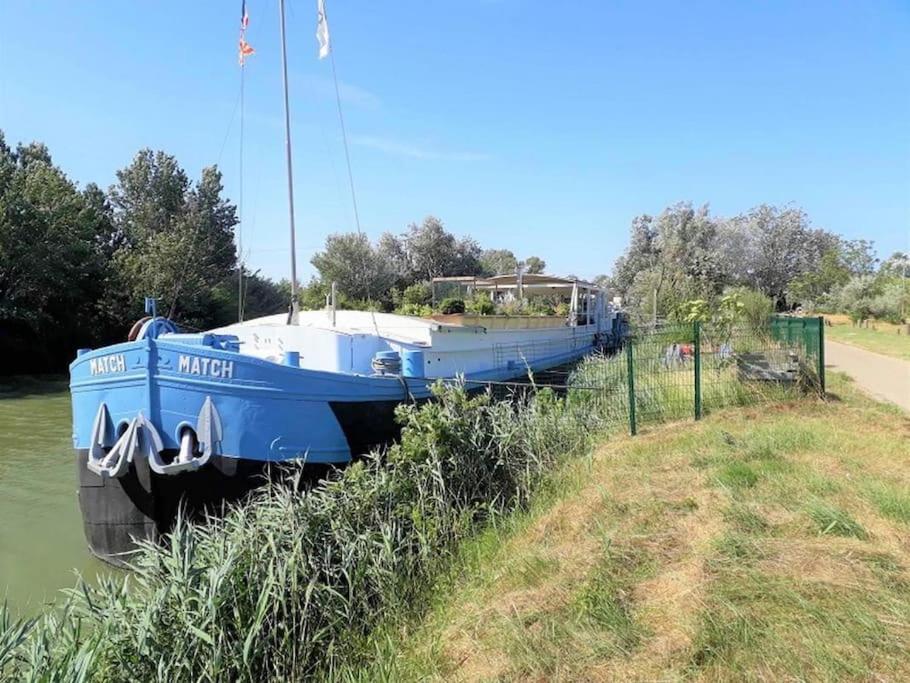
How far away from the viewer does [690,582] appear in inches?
153

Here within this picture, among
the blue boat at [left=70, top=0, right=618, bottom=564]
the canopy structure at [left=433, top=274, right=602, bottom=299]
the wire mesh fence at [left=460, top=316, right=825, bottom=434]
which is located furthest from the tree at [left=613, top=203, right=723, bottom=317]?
the blue boat at [left=70, top=0, right=618, bottom=564]

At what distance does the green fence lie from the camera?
377 inches

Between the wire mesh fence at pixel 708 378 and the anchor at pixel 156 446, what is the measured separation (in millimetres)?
3902

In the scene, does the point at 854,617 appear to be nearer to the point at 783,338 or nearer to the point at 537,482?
the point at 537,482

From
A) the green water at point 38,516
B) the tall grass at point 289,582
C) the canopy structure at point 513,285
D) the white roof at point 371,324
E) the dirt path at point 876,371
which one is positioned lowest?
the green water at point 38,516

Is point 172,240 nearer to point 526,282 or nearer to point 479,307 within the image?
point 526,282

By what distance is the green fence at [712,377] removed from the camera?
958cm

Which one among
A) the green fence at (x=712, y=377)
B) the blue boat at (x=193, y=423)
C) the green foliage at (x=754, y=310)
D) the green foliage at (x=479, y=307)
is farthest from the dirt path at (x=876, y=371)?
the blue boat at (x=193, y=423)

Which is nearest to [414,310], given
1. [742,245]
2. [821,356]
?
[821,356]

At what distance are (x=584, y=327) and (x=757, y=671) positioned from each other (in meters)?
19.1

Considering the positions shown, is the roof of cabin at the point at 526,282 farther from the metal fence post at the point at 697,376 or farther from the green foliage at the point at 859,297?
the green foliage at the point at 859,297

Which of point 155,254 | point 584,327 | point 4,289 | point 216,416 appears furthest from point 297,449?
point 155,254

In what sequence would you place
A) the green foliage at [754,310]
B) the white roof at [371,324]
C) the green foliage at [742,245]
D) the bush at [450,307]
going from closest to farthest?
1. the white roof at [371,324]
2. the green foliage at [754,310]
3. the bush at [450,307]
4. the green foliage at [742,245]

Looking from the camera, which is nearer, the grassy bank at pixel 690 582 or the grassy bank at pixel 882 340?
the grassy bank at pixel 690 582
